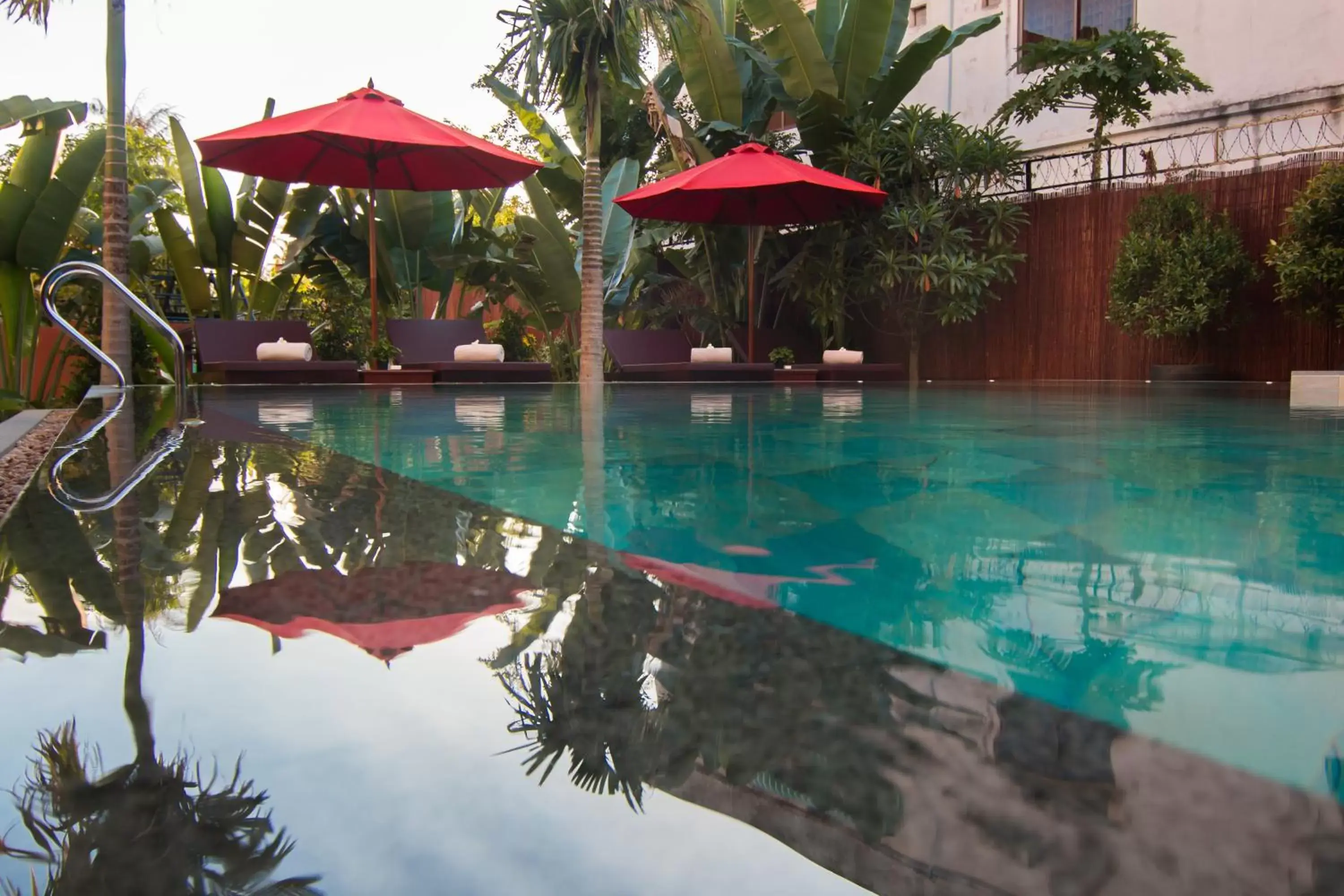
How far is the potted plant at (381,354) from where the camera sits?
420 inches

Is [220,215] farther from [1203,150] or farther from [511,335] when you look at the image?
[1203,150]

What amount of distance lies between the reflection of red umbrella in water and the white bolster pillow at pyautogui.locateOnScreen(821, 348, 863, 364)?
11754 millimetres

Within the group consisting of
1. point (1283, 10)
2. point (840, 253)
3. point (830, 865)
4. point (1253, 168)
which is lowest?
point (830, 865)

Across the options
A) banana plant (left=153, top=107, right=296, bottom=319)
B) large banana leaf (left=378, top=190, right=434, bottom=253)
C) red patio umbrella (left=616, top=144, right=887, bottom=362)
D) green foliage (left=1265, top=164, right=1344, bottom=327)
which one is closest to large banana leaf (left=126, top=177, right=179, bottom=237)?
banana plant (left=153, top=107, right=296, bottom=319)

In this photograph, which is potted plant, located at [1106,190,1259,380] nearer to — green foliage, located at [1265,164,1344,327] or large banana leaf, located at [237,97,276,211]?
green foliage, located at [1265,164,1344,327]

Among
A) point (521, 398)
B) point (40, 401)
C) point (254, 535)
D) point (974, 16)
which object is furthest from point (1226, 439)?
point (974, 16)

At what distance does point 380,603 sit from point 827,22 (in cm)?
1415

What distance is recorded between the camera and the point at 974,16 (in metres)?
18.7

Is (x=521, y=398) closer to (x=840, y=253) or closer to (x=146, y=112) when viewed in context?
(x=840, y=253)

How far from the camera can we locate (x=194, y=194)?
40.3ft

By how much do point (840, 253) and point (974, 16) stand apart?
8.32m

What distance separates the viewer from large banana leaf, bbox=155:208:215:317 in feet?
40.5

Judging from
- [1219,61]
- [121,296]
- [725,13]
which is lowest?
[121,296]

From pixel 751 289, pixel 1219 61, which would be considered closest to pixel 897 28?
pixel 751 289
